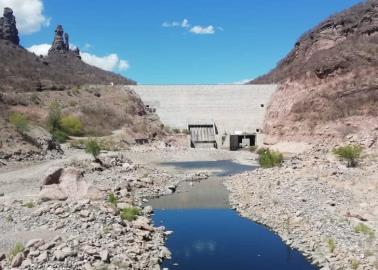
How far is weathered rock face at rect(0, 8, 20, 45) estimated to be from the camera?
11025cm

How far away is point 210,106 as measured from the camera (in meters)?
77.7

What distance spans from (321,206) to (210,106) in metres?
55.6

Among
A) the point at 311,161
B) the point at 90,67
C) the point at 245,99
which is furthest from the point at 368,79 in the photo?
the point at 90,67

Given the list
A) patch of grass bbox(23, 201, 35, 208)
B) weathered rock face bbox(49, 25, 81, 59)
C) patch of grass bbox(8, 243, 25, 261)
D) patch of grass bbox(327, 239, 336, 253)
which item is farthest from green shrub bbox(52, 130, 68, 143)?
weathered rock face bbox(49, 25, 81, 59)

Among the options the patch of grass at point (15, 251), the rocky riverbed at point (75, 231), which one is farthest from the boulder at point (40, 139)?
the patch of grass at point (15, 251)

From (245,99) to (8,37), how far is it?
2487 inches

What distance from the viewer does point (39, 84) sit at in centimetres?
8188

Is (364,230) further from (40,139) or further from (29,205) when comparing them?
(40,139)

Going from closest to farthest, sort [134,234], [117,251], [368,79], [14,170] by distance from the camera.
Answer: [117,251], [134,234], [14,170], [368,79]

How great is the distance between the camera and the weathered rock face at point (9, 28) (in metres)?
110

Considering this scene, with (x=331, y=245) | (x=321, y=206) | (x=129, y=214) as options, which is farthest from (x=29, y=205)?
(x=321, y=206)

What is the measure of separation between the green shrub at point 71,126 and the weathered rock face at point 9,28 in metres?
56.2

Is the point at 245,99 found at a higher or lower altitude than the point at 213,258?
higher

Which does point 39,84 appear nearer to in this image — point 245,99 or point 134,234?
point 245,99
